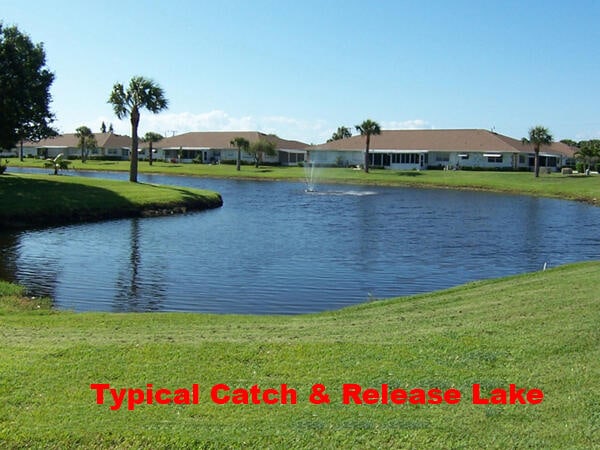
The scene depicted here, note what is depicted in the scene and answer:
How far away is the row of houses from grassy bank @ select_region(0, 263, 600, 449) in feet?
276

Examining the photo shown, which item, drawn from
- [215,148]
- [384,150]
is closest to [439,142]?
[384,150]

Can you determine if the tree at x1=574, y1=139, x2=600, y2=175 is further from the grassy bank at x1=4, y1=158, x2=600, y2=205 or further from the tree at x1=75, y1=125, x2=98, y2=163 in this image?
the tree at x1=75, y1=125, x2=98, y2=163

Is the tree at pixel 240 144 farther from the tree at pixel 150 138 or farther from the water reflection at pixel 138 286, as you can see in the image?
the water reflection at pixel 138 286

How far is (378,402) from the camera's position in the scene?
655 centimetres

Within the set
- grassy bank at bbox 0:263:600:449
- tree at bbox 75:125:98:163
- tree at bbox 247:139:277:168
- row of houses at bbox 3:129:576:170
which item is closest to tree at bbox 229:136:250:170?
tree at bbox 247:139:277:168

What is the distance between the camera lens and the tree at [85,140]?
4547 inches

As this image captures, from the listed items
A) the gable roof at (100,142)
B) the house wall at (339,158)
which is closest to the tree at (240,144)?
the house wall at (339,158)

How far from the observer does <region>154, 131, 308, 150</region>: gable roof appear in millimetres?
115938

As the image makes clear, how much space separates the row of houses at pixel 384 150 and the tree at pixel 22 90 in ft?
192

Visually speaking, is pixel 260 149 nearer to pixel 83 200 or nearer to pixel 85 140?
pixel 85 140

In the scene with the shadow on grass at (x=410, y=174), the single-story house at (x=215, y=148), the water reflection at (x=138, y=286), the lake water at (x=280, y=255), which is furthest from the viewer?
the single-story house at (x=215, y=148)

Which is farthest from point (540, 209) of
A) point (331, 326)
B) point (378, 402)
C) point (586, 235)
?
point (378, 402)

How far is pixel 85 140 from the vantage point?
122250mm

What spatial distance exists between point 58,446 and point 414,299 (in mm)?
9592
